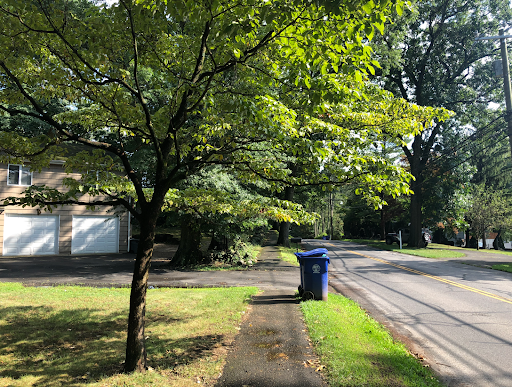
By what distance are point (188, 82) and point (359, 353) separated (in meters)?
4.53

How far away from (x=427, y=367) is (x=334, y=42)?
4491mm

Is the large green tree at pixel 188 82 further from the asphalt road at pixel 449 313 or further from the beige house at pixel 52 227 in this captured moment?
the beige house at pixel 52 227

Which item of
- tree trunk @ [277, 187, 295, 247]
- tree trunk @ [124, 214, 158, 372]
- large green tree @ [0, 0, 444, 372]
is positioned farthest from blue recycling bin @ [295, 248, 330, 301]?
tree trunk @ [277, 187, 295, 247]

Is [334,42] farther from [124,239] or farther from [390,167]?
[124,239]

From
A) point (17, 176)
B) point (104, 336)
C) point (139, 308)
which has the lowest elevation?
point (104, 336)

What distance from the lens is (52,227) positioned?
22.7 m

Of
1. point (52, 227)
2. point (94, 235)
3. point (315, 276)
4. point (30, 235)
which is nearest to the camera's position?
point (315, 276)

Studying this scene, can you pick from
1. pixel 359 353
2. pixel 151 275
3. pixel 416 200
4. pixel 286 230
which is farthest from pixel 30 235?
pixel 416 200

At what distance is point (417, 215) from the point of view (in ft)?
102

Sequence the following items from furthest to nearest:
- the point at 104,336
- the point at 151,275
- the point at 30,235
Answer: the point at 30,235 → the point at 151,275 → the point at 104,336

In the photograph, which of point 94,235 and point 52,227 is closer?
point 52,227

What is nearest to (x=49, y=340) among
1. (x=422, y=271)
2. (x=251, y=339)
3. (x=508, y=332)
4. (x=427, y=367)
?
(x=251, y=339)

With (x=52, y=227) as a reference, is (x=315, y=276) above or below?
below

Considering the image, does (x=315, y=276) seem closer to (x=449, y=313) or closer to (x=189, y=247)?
(x=449, y=313)
